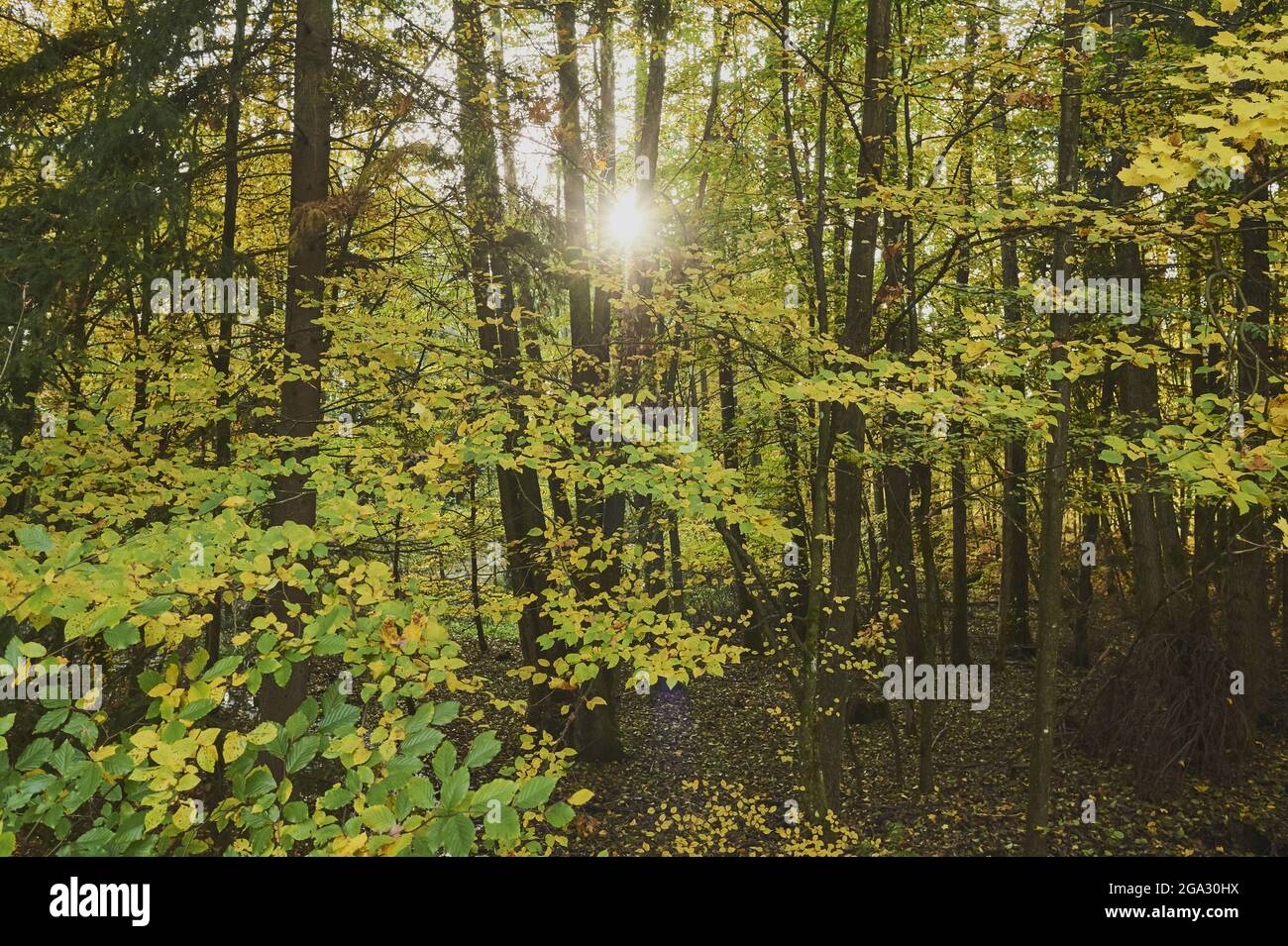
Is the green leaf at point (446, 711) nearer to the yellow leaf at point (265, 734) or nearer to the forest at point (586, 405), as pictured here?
the forest at point (586, 405)

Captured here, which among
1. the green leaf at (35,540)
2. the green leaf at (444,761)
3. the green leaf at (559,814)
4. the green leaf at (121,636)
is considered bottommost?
the green leaf at (559,814)

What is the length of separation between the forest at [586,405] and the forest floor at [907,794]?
8 centimetres

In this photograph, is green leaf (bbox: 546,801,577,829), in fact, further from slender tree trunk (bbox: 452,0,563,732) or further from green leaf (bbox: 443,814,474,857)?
slender tree trunk (bbox: 452,0,563,732)

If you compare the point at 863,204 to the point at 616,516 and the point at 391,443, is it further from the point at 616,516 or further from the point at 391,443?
the point at 616,516

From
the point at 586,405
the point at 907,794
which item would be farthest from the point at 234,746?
the point at 907,794

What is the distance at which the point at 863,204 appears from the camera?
5.56 metres

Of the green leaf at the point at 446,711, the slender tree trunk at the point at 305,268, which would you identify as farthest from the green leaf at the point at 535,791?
the slender tree trunk at the point at 305,268

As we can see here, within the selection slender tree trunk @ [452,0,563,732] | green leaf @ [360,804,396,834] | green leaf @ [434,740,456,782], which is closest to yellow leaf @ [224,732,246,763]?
green leaf @ [360,804,396,834]

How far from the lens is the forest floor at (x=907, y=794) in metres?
8.02

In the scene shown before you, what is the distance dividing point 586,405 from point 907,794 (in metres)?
7.05

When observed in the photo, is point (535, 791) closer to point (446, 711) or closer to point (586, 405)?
point (446, 711)
